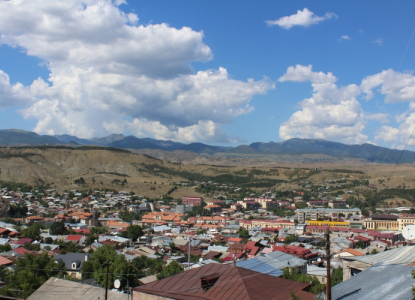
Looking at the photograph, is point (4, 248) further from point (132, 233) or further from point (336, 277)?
point (336, 277)

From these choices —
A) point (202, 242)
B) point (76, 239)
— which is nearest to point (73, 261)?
point (76, 239)

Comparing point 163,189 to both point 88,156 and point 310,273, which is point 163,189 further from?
point 310,273

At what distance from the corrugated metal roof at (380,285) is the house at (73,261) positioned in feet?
74.8

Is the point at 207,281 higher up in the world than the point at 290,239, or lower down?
higher up

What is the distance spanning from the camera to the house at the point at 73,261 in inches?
1172

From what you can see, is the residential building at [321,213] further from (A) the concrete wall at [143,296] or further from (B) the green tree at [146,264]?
(A) the concrete wall at [143,296]

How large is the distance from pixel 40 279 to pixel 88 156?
136546 millimetres

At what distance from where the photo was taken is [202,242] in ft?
168

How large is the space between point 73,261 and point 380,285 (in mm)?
26376

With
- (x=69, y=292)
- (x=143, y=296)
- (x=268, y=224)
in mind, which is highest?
(x=143, y=296)

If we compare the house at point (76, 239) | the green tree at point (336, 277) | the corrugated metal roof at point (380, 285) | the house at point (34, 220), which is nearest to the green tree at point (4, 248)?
the house at point (76, 239)

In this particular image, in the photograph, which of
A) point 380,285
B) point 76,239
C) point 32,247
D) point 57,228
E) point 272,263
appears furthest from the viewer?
point 57,228

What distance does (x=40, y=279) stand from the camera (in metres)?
22.5

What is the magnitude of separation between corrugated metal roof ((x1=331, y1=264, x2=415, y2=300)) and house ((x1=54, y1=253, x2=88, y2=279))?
2280 centimetres
